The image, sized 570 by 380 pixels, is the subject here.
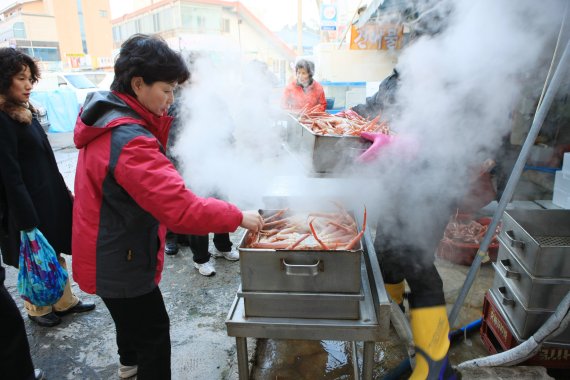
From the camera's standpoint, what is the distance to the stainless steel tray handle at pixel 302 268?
5.63ft

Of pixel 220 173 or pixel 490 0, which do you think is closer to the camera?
pixel 490 0

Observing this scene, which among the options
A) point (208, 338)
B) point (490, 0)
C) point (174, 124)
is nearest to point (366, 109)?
point (490, 0)

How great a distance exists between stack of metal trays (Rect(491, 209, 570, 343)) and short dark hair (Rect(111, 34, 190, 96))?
228 cm

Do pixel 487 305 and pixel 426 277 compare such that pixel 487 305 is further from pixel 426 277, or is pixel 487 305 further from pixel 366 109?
pixel 366 109

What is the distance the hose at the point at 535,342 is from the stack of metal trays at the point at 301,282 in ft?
3.62

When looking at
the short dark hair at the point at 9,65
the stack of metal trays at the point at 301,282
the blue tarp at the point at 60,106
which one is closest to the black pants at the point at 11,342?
the short dark hair at the point at 9,65

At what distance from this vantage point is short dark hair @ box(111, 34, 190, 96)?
65.1 inches

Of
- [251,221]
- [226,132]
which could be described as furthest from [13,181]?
[251,221]

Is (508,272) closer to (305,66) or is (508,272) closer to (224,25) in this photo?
(305,66)

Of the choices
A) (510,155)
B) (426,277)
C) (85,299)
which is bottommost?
(85,299)

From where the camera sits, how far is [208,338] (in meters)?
2.98

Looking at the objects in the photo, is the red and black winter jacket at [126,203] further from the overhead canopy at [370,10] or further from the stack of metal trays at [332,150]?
the overhead canopy at [370,10]

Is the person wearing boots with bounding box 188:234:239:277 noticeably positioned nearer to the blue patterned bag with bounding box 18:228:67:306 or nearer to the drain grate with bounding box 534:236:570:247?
the blue patterned bag with bounding box 18:228:67:306

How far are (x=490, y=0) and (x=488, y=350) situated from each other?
7.94ft
